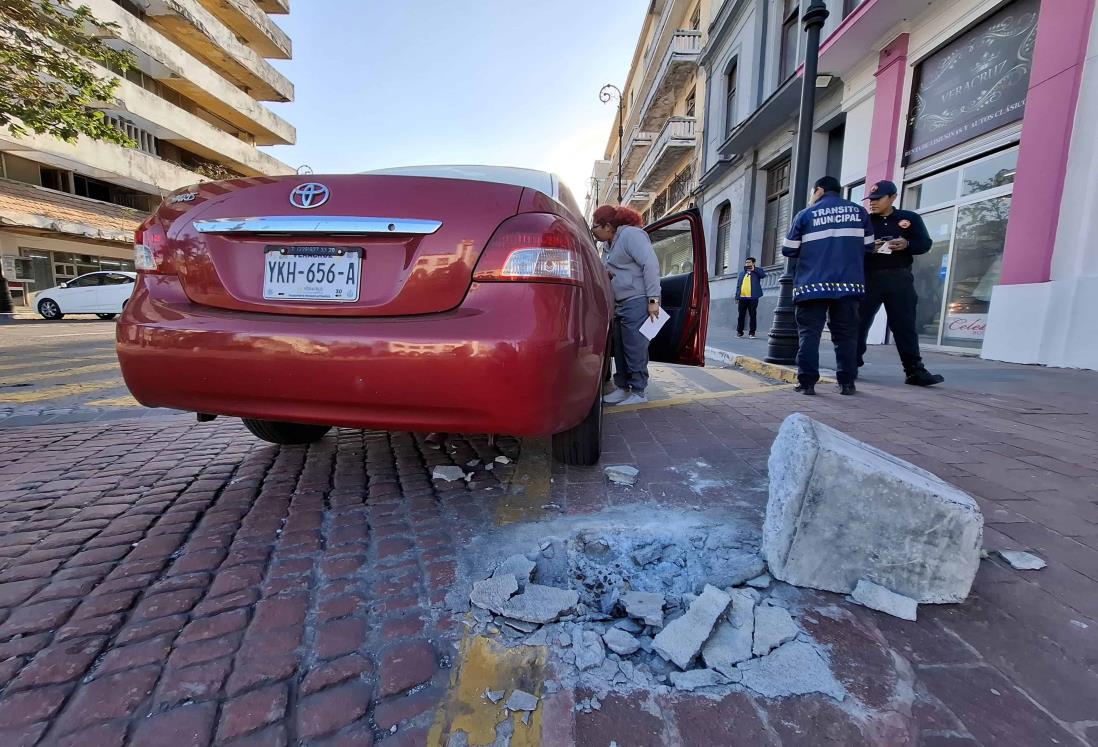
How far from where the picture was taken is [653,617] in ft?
4.51

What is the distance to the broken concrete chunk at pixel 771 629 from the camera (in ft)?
4.24

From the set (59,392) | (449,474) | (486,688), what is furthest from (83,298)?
(486,688)

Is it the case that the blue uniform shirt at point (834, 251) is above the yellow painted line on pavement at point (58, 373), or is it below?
above

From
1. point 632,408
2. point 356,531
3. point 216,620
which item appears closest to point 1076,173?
point 632,408

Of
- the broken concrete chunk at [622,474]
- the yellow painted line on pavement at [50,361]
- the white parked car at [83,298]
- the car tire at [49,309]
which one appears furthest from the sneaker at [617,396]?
the car tire at [49,309]

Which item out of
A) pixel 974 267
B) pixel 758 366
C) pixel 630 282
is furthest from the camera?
pixel 974 267

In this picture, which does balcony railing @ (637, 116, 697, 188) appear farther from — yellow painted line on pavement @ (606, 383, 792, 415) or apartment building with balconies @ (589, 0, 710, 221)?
yellow painted line on pavement @ (606, 383, 792, 415)

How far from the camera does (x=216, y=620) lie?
142 centimetres

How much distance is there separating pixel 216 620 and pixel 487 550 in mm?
781

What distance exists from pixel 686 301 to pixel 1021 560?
110 inches

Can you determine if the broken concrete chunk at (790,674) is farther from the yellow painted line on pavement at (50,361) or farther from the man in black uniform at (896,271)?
the yellow painted line on pavement at (50,361)

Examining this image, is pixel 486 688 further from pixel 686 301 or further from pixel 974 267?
pixel 974 267

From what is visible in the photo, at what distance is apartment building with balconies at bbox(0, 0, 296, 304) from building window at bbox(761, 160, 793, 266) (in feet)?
63.4

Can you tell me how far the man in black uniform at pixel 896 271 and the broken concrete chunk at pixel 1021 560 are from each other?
3436mm
